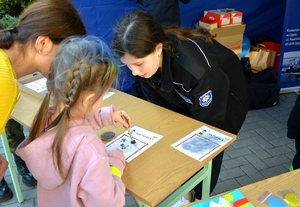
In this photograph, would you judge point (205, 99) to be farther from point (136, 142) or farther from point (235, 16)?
point (235, 16)

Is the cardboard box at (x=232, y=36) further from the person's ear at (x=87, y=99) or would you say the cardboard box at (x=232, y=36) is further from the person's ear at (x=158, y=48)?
the person's ear at (x=87, y=99)

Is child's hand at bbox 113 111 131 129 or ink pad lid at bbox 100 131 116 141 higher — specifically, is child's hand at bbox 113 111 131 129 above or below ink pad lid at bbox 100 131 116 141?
above

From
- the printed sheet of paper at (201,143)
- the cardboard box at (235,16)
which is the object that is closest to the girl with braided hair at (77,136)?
the printed sheet of paper at (201,143)

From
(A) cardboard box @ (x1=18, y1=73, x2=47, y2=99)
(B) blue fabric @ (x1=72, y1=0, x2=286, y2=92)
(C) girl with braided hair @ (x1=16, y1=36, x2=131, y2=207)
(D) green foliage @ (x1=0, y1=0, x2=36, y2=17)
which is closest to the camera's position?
(C) girl with braided hair @ (x1=16, y1=36, x2=131, y2=207)

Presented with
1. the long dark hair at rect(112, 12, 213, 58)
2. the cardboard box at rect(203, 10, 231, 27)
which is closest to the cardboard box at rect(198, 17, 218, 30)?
the cardboard box at rect(203, 10, 231, 27)

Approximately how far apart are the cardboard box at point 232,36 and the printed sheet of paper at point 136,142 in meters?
2.25

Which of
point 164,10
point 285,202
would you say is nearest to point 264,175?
point 285,202

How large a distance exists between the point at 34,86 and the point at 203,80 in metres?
1.12

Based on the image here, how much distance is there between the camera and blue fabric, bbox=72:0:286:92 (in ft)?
10.5

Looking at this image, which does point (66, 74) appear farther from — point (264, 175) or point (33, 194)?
point (264, 175)

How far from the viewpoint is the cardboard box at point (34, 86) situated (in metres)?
1.95

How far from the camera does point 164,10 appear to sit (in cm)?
287

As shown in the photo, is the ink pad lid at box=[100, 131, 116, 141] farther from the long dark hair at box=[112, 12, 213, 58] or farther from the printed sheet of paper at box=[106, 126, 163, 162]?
the long dark hair at box=[112, 12, 213, 58]

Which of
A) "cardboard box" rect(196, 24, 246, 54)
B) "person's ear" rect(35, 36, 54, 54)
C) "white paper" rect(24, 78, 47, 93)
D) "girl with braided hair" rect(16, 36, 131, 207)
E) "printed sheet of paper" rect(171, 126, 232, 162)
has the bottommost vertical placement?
"cardboard box" rect(196, 24, 246, 54)
